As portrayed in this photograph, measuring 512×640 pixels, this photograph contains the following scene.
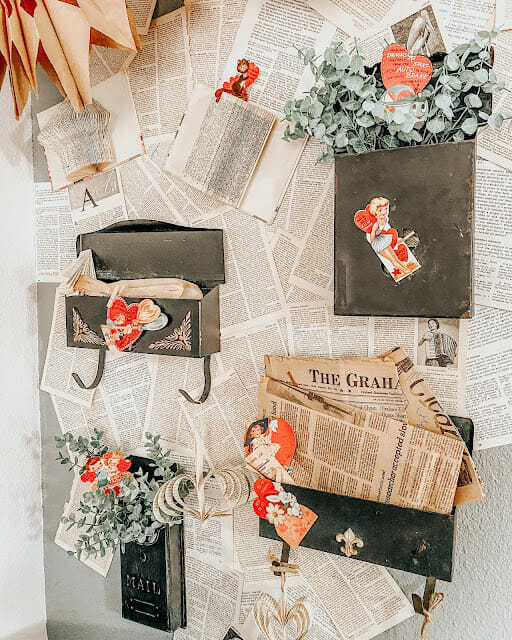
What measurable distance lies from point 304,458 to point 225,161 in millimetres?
513

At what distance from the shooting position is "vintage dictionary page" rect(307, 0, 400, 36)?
82 centimetres

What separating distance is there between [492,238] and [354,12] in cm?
40

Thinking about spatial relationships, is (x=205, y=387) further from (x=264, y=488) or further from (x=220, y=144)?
(x=220, y=144)

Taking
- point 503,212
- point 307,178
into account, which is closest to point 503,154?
point 503,212

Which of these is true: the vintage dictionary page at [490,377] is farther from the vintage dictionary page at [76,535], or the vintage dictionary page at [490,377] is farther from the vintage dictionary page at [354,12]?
the vintage dictionary page at [76,535]

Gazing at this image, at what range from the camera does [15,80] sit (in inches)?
36.5

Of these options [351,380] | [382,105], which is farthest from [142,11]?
[351,380]

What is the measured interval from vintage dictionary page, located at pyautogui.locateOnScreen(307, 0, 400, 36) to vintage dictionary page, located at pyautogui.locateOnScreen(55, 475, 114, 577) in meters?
1.00

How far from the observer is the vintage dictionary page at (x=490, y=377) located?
2.66 ft

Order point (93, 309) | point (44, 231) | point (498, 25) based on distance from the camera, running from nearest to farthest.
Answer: point (498, 25), point (93, 309), point (44, 231)

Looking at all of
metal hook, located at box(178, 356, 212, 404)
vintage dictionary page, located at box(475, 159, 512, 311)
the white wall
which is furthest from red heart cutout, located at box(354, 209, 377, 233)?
the white wall

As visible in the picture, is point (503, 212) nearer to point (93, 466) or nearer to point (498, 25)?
point (498, 25)

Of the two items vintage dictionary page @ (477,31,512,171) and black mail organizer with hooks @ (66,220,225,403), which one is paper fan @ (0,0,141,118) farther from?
vintage dictionary page @ (477,31,512,171)

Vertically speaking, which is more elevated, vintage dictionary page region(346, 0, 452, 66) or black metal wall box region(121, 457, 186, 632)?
vintage dictionary page region(346, 0, 452, 66)
